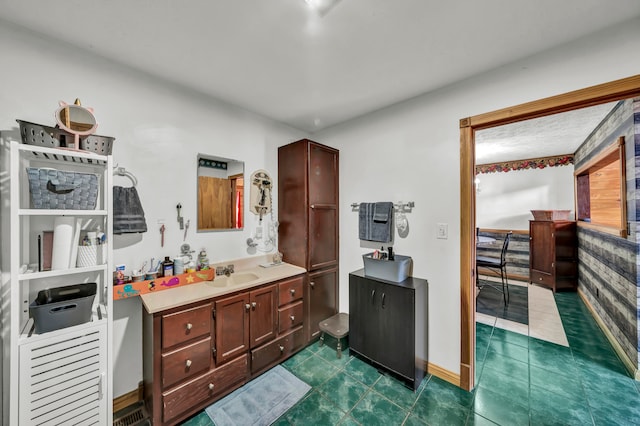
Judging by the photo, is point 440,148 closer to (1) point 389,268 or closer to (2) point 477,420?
(1) point 389,268

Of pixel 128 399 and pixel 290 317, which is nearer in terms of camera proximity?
pixel 128 399

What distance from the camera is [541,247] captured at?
4.16 metres

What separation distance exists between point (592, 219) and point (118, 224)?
5.85 m

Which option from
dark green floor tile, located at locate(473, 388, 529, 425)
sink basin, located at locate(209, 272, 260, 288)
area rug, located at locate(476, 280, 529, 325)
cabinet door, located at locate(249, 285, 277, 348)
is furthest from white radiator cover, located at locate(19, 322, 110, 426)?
area rug, located at locate(476, 280, 529, 325)

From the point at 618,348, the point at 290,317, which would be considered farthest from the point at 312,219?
the point at 618,348

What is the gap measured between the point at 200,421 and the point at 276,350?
0.69 m

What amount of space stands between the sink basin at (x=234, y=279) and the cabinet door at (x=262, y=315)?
21 cm

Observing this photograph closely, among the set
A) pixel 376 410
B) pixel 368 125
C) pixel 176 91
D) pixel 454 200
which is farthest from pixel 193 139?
pixel 376 410

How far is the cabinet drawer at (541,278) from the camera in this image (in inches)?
159

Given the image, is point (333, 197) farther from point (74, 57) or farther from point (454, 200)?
point (74, 57)

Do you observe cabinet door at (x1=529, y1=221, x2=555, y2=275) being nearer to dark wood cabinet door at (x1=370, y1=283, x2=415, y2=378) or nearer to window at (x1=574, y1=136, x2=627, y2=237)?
window at (x1=574, y1=136, x2=627, y2=237)

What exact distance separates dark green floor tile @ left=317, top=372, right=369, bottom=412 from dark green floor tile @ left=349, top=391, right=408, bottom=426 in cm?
5

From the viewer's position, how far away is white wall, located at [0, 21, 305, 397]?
4.59 feet

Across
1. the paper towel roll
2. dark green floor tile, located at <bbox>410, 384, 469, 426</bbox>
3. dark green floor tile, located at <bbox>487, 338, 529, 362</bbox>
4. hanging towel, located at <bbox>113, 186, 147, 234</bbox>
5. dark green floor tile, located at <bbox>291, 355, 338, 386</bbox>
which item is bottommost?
dark green floor tile, located at <bbox>410, 384, 469, 426</bbox>
